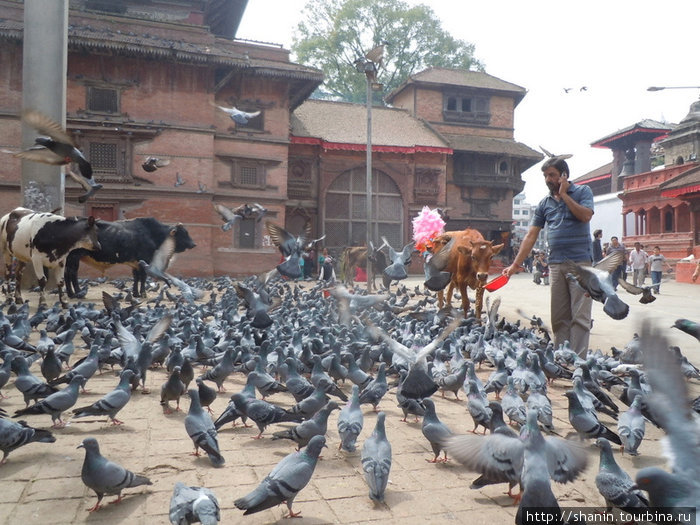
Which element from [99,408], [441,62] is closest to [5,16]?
[99,408]

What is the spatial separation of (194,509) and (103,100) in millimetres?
23706

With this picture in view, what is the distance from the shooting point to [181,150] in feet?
77.0

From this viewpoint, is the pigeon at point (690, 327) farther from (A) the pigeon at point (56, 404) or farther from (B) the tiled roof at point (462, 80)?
(B) the tiled roof at point (462, 80)

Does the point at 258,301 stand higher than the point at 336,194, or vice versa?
the point at 336,194

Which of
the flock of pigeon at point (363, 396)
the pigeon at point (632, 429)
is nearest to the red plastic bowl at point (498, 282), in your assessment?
the flock of pigeon at point (363, 396)

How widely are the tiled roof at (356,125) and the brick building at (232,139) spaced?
116 mm

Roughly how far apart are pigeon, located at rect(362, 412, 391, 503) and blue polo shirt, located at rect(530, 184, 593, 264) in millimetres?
4013

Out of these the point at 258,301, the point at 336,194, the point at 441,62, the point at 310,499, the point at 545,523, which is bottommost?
the point at 310,499

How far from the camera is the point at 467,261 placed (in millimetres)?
10336

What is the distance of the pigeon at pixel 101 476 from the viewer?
3092mm

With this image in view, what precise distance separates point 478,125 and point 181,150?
1957cm

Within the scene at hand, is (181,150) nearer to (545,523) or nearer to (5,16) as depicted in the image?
(5,16)

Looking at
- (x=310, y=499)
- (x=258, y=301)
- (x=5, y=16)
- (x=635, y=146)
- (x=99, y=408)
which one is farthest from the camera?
(x=635, y=146)

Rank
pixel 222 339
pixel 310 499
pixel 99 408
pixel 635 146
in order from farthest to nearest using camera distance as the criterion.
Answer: pixel 635 146 → pixel 222 339 → pixel 99 408 → pixel 310 499
